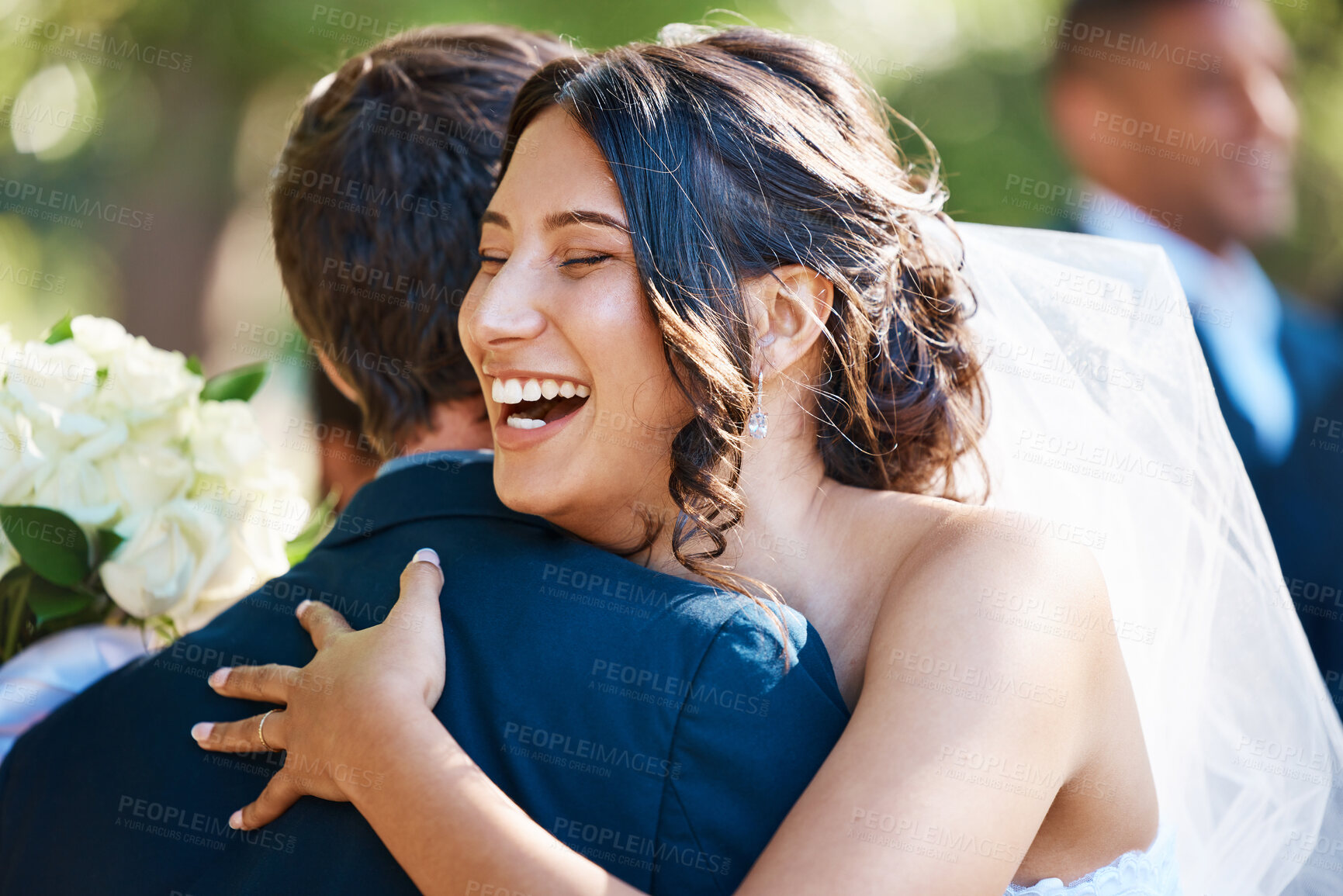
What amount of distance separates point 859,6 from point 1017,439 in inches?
208

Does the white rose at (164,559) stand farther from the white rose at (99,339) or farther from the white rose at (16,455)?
the white rose at (99,339)

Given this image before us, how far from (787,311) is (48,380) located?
1.44 metres

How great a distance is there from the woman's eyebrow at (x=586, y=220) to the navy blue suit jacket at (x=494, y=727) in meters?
0.49

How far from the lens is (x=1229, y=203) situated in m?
4.04

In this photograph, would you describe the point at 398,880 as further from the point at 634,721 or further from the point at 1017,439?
→ the point at 1017,439

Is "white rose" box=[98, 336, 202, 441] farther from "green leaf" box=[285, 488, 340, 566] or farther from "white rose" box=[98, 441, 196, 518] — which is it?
"green leaf" box=[285, 488, 340, 566]

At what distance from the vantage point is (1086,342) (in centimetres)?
223

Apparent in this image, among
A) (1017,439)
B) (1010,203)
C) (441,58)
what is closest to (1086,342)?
(1017,439)

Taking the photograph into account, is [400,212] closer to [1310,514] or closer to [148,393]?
[148,393]

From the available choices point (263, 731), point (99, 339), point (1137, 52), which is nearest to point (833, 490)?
point (263, 731)

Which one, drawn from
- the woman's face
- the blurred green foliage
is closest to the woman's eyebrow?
the woman's face

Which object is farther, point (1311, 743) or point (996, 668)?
point (1311, 743)

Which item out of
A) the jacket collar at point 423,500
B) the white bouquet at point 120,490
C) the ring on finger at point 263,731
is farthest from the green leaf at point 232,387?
the ring on finger at point 263,731

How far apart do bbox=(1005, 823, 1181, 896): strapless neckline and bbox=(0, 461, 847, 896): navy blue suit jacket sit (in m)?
0.53
